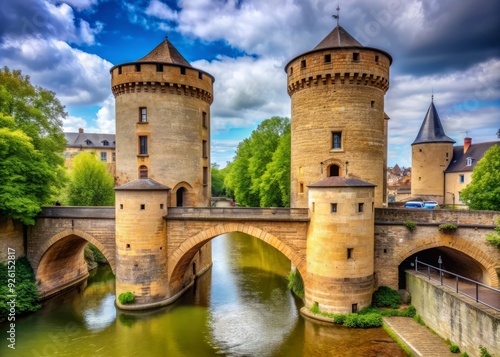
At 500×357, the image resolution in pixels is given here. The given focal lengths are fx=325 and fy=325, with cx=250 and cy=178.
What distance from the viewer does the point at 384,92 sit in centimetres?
2045

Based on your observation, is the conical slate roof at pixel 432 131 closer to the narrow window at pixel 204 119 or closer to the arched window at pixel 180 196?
the narrow window at pixel 204 119

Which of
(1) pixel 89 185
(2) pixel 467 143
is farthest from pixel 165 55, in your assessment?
(2) pixel 467 143

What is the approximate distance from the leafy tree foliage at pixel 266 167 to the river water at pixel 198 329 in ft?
44.7

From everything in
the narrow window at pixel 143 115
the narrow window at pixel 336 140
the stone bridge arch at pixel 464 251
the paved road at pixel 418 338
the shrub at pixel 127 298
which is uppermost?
the narrow window at pixel 143 115

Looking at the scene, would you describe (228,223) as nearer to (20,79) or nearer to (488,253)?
(488,253)

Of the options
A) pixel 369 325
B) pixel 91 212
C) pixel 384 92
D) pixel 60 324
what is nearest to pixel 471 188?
pixel 384 92

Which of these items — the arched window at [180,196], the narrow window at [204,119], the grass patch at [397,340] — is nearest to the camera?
the grass patch at [397,340]

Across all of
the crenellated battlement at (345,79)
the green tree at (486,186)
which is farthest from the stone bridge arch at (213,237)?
the green tree at (486,186)

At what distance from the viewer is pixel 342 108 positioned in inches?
752

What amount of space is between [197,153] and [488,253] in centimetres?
1826

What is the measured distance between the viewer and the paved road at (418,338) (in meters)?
12.9

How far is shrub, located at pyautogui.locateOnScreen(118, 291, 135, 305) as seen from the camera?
1847 cm

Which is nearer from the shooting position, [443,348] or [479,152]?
[443,348]

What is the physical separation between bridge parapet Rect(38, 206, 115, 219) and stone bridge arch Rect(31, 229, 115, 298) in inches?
40.4
